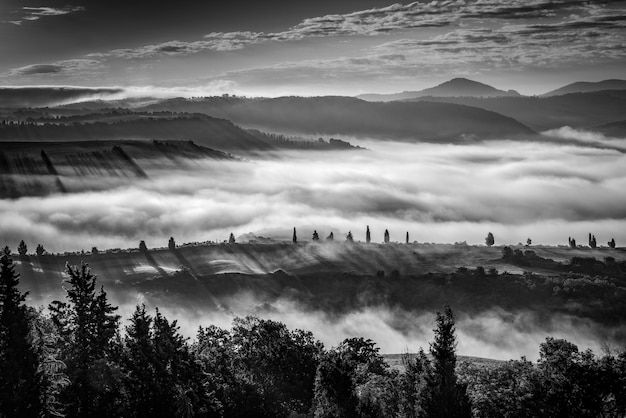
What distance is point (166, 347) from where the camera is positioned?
2682 inches

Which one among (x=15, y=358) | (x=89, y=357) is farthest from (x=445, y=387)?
(x=89, y=357)

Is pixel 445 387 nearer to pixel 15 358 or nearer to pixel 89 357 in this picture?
pixel 15 358

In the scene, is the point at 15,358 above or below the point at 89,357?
above

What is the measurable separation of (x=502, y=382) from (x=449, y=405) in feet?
66.9

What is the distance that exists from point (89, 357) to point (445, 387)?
41.8m

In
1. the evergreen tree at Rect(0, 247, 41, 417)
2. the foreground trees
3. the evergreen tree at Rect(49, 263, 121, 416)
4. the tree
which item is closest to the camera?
the evergreen tree at Rect(0, 247, 41, 417)

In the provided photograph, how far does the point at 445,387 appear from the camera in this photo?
67375 millimetres

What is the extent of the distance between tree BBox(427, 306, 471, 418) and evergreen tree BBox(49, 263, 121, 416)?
3164 centimetres

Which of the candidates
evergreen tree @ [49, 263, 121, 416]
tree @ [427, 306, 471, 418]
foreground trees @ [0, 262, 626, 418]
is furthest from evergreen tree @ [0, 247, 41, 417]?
tree @ [427, 306, 471, 418]

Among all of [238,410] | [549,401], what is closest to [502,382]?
[549,401]

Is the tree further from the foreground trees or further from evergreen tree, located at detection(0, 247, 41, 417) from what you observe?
evergreen tree, located at detection(0, 247, 41, 417)

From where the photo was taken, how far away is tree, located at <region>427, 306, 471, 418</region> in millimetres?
67000

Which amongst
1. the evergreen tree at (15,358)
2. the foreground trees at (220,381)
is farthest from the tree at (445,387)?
the evergreen tree at (15,358)

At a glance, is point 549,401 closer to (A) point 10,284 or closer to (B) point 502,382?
(B) point 502,382
